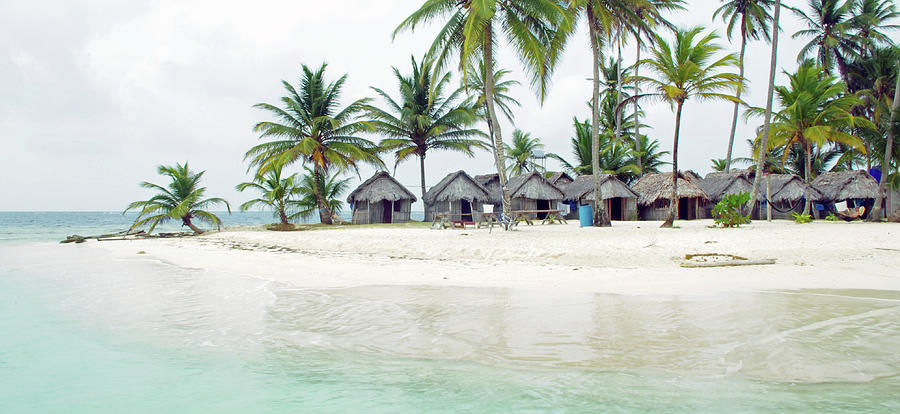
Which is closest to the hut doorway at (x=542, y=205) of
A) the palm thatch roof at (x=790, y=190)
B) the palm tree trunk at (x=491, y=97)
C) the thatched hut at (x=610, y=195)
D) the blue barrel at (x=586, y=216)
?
the thatched hut at (x=610, y=195)

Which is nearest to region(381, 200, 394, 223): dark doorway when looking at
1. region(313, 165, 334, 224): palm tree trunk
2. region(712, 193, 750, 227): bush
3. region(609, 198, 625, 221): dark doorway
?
region(313, 165, 334, 224): palm tree trunk

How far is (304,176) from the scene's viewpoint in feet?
72.5

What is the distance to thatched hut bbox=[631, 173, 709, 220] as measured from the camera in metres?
25.4

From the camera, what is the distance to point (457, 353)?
373 cm

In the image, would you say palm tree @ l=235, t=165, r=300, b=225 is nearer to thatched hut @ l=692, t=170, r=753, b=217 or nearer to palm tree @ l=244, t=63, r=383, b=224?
palm tree @ l=244, t=63, r=383, b=224

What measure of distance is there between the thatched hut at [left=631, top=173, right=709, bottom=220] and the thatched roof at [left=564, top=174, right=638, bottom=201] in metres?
0.87

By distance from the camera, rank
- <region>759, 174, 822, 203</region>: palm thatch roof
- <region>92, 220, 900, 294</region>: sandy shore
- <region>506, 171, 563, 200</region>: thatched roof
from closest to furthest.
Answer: <region>92, 220, 900, 294</region>: sandy shore, <region>759, 174, 822, 203</region>: palm thatch roof, <region>506, 171, 563, 200</region>: thatched roof

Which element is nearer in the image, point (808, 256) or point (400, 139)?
point (808, 256)

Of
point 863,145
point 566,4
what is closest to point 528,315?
point 566,4

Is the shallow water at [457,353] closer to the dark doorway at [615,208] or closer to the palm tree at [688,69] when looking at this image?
the palm tree at [688,69]

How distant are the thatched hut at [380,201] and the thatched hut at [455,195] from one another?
3.51ft

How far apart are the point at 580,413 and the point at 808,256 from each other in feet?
24.2

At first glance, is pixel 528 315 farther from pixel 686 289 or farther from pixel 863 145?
pixel 863 145

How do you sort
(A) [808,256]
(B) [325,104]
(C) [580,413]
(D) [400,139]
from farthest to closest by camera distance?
(D) [400,139]
(B) [325,104]
(A) [808,256]
(C) [580,413]
